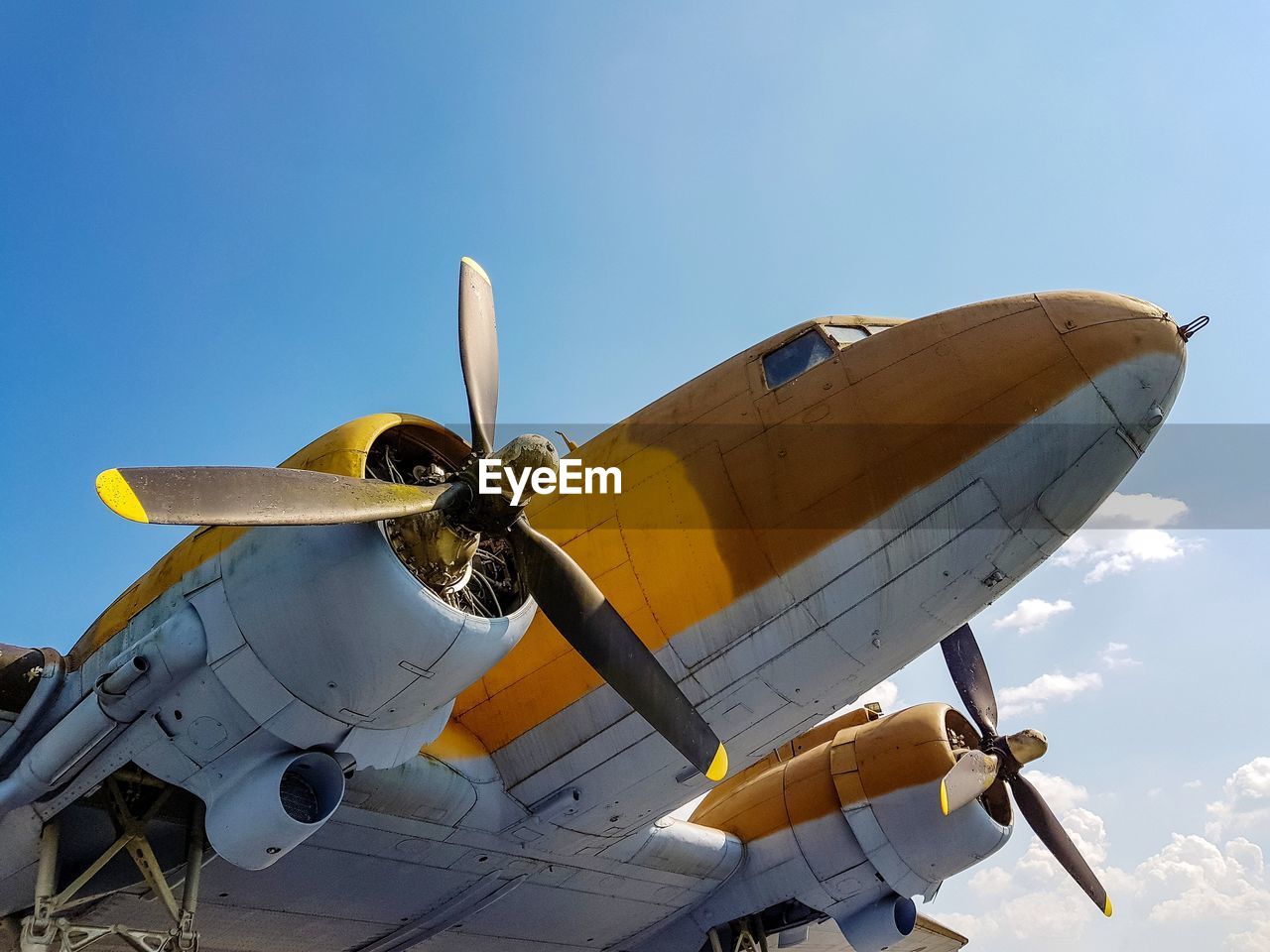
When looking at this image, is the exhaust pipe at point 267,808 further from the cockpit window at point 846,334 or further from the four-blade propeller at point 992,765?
the four-blade propeller at point 992,765

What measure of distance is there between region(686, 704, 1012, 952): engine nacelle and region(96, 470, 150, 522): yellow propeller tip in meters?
9.12

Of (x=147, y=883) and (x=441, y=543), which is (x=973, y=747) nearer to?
(x=441, y=543)

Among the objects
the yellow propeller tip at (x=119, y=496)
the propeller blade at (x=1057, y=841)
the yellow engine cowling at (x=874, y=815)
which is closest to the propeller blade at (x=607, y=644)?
the yellow propeller tip at (x=119, y=496)

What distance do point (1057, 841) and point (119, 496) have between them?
12556 mm

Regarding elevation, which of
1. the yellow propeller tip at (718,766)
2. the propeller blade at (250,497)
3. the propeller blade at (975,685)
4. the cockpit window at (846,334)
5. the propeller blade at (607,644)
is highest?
the propeller blade at (250,497)

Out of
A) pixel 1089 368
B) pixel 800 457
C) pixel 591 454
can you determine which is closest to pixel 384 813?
pixel 591 454

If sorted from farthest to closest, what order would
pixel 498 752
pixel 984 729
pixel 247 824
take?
1. pixel 984 729
2. pixel 498 752
3. pixel 247 824

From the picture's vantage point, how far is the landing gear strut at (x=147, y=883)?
7297 millimetres

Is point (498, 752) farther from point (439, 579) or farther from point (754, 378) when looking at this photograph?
point (754, 378)

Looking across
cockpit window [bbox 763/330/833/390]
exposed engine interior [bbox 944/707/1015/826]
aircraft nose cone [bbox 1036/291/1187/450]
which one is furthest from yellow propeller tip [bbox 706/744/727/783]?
exposed engine interior [bbox 944/707/1015/826]

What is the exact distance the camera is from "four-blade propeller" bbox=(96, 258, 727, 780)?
6.12 meters

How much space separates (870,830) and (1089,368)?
636cm

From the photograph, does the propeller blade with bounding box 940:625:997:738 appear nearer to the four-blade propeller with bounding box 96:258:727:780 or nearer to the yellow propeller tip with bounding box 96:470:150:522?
the four-blade propeller with bounding box 96:258:727:780

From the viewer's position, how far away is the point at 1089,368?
8.46m
